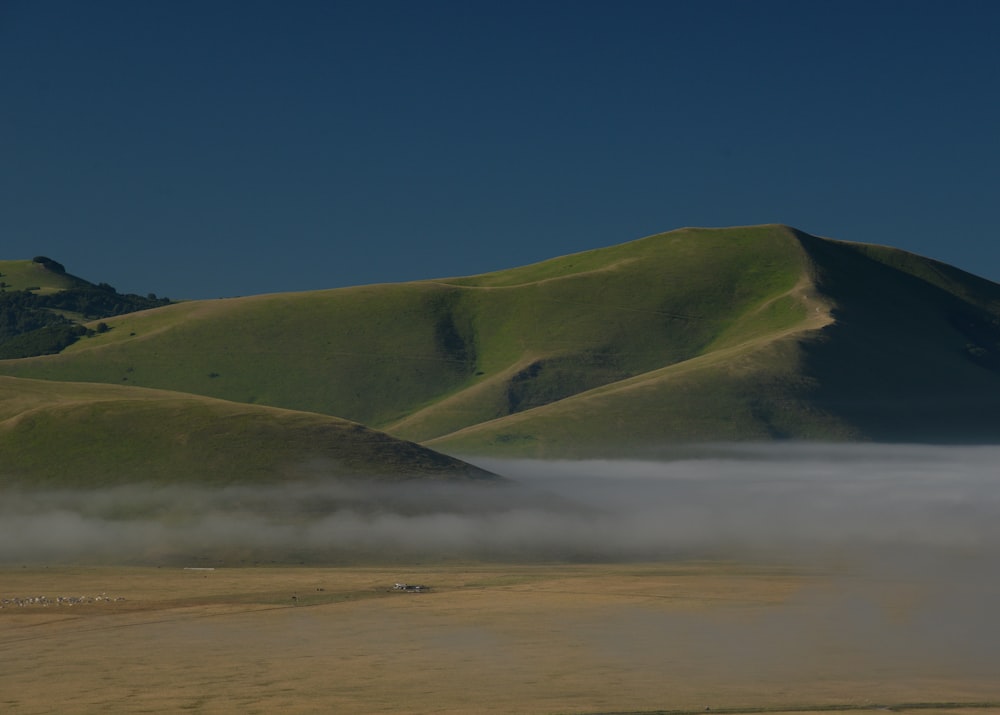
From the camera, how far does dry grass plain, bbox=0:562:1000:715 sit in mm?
90375

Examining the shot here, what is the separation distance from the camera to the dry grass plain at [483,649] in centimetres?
9038

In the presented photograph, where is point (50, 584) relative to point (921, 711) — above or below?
above

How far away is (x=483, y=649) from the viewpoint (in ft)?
377

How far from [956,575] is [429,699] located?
103 metres

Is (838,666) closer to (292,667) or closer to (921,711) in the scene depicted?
(921,711)

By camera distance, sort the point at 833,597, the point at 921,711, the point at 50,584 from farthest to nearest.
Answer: the point at 50,584
the point at 833,597
the point at 921,711

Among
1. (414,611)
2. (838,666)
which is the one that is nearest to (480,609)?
(414,611)

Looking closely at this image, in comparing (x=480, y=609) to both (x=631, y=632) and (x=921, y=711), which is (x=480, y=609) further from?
(x=921, y=711)

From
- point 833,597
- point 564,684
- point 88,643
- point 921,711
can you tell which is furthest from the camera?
point 833,597

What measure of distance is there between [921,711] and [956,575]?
97.8 metres

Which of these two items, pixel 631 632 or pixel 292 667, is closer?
pixel 292 667

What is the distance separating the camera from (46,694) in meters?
93.4

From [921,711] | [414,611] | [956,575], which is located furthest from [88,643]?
[956,575]

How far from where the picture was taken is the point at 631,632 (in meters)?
125
